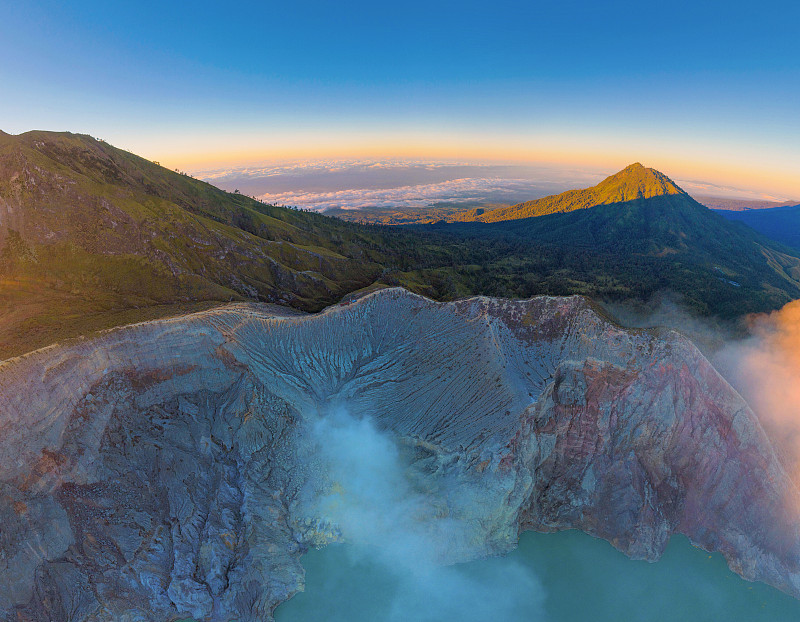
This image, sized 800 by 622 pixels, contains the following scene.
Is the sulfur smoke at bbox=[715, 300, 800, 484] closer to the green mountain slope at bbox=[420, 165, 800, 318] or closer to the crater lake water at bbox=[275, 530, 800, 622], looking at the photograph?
the crater lake water at bbox=[275, 530, 800, 622]

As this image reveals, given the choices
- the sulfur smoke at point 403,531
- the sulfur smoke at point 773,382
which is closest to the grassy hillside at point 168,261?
the sulfur smoke at point 403,531

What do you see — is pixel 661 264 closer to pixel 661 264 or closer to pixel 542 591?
pixel 661 264

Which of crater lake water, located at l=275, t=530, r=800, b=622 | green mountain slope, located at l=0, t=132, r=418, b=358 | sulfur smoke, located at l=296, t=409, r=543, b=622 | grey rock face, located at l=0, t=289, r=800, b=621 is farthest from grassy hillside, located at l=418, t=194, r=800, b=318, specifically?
crater lake water, located at l=275, t=530, r=800, b=622

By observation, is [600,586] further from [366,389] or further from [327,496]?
[366,389]

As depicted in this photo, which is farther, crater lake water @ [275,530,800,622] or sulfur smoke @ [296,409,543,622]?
sulfur smoke @ [296,409,543,622]

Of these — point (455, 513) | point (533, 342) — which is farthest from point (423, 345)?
point (455, 513)

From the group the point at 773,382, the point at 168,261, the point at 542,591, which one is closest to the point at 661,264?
the point at 773,382
